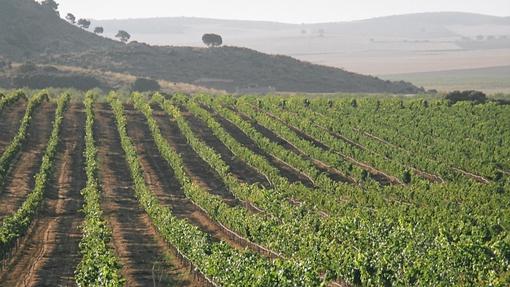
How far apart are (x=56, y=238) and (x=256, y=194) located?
1328 centimetres

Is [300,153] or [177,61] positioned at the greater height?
[177,61]

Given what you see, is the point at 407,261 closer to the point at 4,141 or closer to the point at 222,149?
the point at 222,149

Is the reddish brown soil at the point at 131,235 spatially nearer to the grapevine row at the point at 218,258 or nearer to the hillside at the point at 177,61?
the grapevine row at the point at 218,258

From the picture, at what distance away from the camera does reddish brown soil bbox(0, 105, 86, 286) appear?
3544 centimetres

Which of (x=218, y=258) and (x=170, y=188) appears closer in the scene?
(x=218, y=258)

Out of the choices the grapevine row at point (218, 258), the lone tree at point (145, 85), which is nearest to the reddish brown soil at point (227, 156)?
the grapevine row at point (218, 258)

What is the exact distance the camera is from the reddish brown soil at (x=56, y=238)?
3544cm

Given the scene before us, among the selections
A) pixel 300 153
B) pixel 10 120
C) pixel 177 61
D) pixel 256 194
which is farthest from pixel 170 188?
pixel 177 61

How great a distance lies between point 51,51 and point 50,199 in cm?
12602

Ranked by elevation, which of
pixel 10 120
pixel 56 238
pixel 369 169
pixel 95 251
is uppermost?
pixel 10 120

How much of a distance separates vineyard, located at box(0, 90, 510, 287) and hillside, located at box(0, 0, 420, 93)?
65002 mm

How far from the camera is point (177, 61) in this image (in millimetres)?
170875

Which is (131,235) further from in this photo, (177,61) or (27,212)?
(177,61)

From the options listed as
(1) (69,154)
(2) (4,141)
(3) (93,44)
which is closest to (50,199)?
(1) (69,154)
